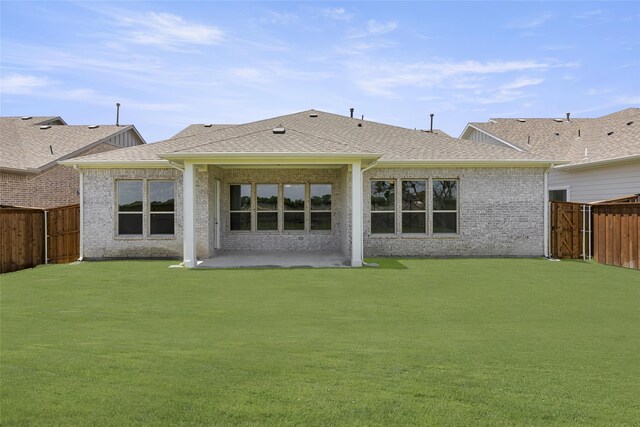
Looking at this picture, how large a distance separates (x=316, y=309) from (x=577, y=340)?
3.88 meters

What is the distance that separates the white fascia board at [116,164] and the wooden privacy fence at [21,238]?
1877mm

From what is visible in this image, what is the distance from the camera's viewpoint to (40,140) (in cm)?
2473

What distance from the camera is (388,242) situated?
1678 cm

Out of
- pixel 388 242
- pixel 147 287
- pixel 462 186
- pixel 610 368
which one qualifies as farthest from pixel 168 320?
pixel 462 186

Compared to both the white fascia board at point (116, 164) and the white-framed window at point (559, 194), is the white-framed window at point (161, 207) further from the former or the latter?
the white-framed window at point (559, 194)

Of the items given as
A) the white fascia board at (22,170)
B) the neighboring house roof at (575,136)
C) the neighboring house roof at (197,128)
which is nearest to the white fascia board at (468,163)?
the neighboring house roof at (575,136)

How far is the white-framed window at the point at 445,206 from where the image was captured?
55.4ft

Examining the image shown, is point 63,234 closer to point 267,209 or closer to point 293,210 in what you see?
point 267,209

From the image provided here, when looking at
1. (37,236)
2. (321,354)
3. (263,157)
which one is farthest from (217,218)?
(321,354)

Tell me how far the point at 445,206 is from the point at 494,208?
63.0 inches

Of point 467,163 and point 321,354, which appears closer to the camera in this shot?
point 321,354

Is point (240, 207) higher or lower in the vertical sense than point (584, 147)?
lower

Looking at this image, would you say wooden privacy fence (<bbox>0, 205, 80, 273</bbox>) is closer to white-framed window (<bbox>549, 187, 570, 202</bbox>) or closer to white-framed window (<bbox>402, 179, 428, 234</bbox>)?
white-framed window (<bbox>402, 179, 428, 234</bbox>)

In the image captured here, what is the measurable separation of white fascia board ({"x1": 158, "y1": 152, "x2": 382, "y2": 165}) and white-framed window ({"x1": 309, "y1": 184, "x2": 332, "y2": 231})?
3.96m
